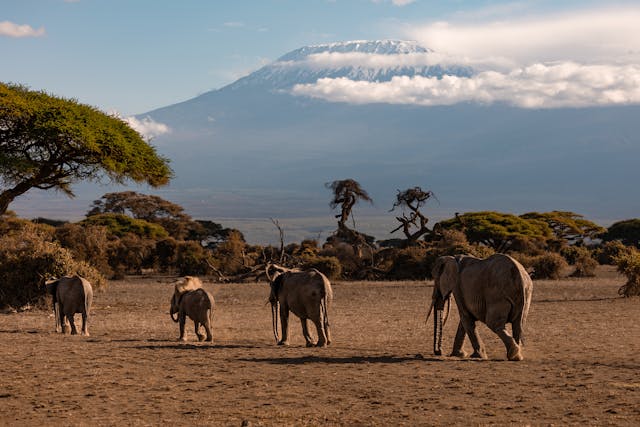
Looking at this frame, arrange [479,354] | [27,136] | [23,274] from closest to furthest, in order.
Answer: [479,354] → [27,136] → [23,274]

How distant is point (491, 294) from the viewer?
1531cm

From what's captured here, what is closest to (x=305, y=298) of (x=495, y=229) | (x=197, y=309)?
(x=197, y=309)

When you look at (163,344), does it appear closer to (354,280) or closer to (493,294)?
(493,294)

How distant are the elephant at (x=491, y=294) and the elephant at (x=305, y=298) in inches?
99.9

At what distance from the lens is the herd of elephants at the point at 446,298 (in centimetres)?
1515

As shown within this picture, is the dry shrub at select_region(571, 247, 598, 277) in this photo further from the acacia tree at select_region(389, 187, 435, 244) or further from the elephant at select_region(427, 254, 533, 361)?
the elephant at select_region(427, 254, 533, 361)

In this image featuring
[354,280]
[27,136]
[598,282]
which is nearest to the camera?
[27,136]

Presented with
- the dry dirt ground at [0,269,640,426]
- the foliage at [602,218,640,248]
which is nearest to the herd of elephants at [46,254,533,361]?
the dry dirt ground at [0,269,640,426]

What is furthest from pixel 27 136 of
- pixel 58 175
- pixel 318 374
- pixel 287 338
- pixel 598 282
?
pixel 598 282

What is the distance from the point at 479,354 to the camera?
51.9 ft

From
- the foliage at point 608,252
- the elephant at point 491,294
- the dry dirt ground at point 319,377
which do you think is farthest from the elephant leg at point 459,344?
the foliage at point 608,252

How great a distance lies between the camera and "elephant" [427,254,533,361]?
15078 millimetres

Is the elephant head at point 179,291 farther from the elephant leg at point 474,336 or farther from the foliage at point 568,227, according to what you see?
Answer: the foliage at point 568,227

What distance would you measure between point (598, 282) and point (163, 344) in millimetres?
25239
